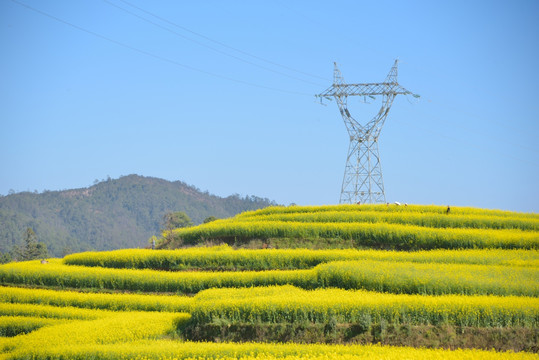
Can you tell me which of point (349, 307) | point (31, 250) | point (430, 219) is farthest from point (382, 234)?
point (31, 250)

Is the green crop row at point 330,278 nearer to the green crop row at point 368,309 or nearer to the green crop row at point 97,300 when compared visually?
the green crop row at point 368,309

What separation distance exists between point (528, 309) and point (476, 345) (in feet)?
7.98

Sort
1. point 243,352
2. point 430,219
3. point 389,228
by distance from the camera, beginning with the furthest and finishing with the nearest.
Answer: point 430,219 < point 389,228 < point 243,352

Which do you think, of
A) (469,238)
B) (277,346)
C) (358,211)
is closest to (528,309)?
(277,346)

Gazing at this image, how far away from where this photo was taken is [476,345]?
2252 cm

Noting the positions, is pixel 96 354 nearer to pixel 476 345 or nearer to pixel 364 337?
pixel 364 337

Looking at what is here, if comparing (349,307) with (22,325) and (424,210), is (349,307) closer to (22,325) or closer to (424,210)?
(22,325)

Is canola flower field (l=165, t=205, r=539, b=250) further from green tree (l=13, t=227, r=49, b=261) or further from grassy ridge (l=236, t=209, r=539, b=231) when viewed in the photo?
green tree (l=13, t=227, r=49, b=261)

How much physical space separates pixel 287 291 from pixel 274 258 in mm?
7210

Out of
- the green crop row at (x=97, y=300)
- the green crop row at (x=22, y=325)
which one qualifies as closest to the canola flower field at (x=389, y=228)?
the green crop row at (x=97, y=300)

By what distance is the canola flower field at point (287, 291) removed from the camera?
2297 centimetres

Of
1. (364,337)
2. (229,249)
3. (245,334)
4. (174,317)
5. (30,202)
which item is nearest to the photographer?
(364,337)

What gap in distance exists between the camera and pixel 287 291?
96.0 ft

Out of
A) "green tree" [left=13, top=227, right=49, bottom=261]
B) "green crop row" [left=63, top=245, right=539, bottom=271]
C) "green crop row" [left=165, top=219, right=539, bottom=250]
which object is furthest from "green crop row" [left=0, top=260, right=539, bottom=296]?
"green tree" [left=13, top=227, right=49, bottom=261]
